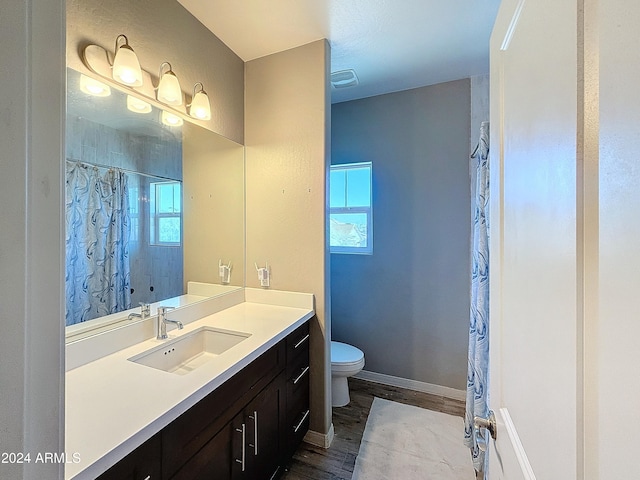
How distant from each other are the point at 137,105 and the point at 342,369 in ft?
6.79

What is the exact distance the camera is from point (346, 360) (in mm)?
2143

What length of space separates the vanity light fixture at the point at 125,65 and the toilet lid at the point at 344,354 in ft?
6.77

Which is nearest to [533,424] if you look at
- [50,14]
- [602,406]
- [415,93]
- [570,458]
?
[570,458]

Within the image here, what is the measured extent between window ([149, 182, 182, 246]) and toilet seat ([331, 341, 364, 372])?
4.58 ft

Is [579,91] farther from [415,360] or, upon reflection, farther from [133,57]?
[415,360]

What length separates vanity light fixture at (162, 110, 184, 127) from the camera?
5.07 ft

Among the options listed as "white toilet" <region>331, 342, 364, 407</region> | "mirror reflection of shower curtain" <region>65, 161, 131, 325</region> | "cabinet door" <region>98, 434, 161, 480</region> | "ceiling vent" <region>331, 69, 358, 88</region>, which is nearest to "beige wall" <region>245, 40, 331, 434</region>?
"white toilet" <region>331, 342, 364, 407</region>

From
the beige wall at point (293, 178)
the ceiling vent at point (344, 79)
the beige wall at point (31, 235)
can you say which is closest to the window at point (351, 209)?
the ceiling vent at point (344, 79)

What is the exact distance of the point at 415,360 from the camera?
249 centimetres

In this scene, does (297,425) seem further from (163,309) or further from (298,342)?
(163,309)

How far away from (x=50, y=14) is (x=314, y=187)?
4.85 feet

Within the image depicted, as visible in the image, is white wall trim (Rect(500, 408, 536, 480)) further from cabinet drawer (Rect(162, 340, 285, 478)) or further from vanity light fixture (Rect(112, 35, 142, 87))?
vanity light fixture (Rect(112, 35, 142, 87))

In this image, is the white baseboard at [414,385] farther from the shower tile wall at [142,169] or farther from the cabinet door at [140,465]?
the cabinet door at [140,465]

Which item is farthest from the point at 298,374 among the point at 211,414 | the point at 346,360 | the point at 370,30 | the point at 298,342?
the point at 370,30
